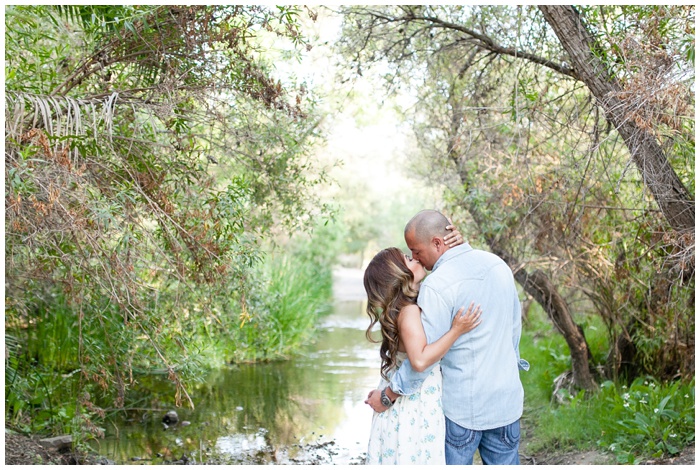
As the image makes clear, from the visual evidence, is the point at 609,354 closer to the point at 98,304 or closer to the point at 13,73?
the point at 98,304

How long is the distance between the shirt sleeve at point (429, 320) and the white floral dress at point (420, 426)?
10 cm

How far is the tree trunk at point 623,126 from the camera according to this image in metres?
4.95

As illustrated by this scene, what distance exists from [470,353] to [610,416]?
3.51 metres

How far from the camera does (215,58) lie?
5.34 meters

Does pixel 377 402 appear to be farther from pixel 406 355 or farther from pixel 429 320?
pixel 429 320

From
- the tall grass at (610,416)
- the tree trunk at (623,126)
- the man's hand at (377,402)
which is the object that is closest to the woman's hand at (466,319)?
the man's hand at (377,402)

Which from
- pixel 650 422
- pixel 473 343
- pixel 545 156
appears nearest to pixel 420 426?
pixel 473 343

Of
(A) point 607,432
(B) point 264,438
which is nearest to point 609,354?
(A) point 607,432

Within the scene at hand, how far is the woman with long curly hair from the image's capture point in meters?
3.23

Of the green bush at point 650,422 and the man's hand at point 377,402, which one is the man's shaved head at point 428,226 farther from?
the green bush at point 650,422

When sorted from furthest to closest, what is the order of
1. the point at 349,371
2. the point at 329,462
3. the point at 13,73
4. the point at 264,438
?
the point at 349,371 → the point at 264,438 → the point at 329,462 → the point at 13,73

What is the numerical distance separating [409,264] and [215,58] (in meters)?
2.59

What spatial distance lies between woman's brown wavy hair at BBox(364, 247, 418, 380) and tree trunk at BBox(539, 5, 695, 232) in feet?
7.30

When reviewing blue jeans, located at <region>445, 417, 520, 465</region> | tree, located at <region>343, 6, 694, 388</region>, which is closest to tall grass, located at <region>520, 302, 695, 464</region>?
tree, located at <region>343, 6, 694, 388</region>
